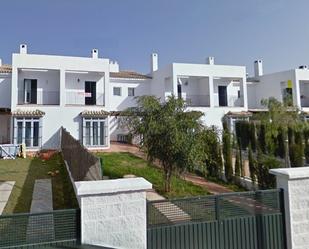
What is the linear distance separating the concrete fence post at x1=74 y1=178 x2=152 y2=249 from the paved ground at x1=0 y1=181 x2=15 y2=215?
17.9 feet

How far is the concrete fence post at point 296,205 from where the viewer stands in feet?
18.5

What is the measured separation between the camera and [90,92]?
28.0 meters

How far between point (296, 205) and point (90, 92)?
80.8ft

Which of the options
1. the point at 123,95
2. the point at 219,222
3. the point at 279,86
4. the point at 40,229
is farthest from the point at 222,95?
the point at 40,229

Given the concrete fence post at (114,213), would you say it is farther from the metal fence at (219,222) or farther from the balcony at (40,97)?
the balcony at (40,97)

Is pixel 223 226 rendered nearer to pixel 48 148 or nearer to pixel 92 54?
pixel 48 148

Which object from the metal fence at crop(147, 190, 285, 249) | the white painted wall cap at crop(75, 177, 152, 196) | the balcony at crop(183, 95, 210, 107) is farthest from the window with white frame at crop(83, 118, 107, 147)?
the white painted wall cap at crop(75, 177, 152, 196)

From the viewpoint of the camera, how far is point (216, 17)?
16234 mm

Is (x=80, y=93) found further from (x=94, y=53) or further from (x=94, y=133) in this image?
(x=94, y=53)

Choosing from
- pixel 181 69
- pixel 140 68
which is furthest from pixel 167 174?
pixel 140 68

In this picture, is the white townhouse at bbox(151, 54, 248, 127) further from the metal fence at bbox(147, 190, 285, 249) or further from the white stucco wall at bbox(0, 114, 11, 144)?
the metal fence at bbox(147, 190, 285, 249)

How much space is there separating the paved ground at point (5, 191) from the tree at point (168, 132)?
209 inches

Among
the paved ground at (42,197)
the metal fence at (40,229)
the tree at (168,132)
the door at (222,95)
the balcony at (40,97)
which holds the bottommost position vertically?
the paved ground at (42,197)

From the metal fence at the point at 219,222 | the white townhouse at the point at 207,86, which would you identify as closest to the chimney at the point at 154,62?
the white townhouse at the point at 207,86
